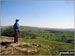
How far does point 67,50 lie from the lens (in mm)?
6902

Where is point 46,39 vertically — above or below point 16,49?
above

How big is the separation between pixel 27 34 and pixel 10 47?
3567 millimetres

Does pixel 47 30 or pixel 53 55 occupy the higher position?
pixel 47 30

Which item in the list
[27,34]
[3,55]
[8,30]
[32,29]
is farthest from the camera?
[32,29]

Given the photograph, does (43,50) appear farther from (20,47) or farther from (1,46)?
(1,46)

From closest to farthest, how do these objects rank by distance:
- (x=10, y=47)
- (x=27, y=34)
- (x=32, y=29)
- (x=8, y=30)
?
(x=10, y=47)
(x=8, y=30)
(x=27, y=34)
(x=32, y=29)

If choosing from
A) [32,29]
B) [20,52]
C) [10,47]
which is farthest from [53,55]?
[32,29]

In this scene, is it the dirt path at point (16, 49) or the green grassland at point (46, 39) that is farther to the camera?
the green grassland at point (46, 39)

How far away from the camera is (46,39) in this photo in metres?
9.43

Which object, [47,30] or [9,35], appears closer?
[9,35]

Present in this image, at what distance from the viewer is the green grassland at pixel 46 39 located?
6.83 metres

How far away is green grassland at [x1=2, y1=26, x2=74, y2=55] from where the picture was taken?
22.4 ft

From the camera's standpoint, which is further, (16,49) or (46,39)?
(46,39)

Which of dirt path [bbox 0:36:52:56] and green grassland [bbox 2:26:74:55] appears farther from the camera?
green grassland [bbox 2:26:74:55]
